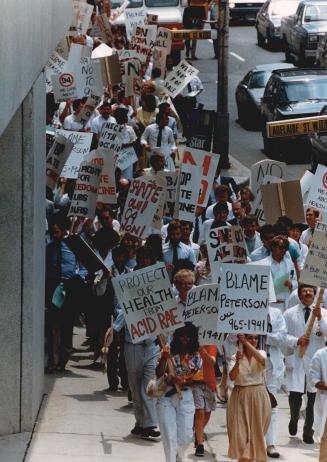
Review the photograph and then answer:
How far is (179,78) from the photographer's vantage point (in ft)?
76.0

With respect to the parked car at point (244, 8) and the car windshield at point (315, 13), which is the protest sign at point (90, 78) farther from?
the parked car at point (244, 8)

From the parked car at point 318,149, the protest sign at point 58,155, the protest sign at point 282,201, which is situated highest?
the protest sign at point 58,155

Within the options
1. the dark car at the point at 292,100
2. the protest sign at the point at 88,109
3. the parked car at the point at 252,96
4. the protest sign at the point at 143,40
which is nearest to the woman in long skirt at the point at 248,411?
the protest sign at the point at 88,109

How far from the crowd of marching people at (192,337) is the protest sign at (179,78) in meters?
4.82

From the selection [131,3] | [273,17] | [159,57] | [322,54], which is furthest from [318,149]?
[273,17]

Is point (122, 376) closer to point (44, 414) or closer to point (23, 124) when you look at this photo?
point (44, 414)

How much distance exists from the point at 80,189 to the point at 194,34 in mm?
11038

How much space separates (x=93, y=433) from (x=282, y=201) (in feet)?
13.7

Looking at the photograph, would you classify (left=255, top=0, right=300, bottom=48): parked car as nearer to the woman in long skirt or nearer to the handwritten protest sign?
the handwritten protest sign

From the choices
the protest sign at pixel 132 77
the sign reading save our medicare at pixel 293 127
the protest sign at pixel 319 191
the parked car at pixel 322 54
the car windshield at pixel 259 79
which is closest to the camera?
the sign reading save our medicare at pixel 293 127

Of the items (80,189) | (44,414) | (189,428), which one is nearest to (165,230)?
(80,189)

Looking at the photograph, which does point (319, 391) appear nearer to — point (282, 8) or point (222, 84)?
point (222, 84)

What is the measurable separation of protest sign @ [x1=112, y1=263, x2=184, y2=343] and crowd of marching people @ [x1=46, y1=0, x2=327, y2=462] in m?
0.25

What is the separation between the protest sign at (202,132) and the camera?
18.8m
